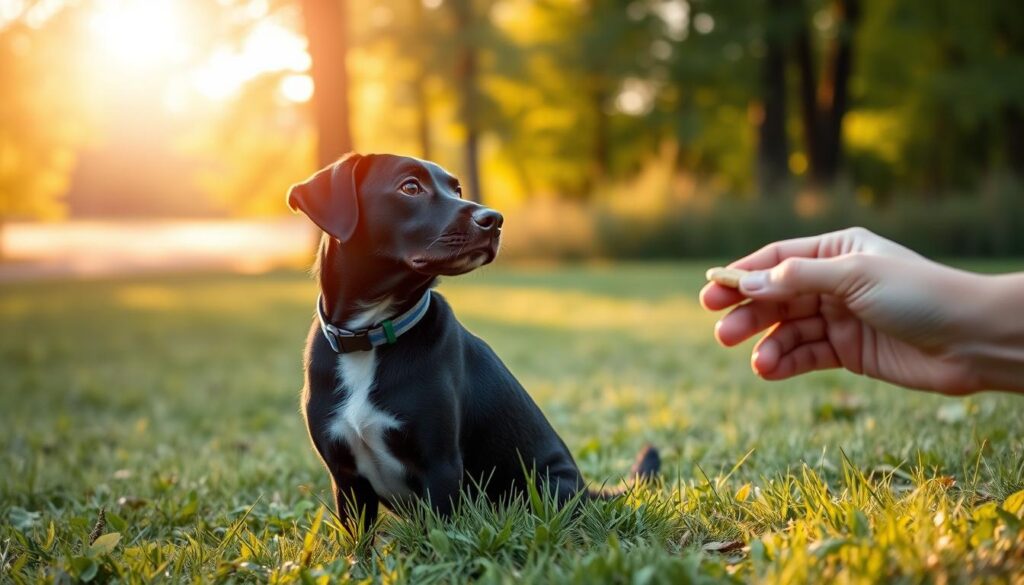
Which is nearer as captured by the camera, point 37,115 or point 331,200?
point 331,200

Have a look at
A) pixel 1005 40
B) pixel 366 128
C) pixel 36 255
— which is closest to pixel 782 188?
pixel 1005 40

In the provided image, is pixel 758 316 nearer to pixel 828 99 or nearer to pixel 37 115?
pixel 37 115

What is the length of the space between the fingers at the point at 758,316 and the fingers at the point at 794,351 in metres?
0.04

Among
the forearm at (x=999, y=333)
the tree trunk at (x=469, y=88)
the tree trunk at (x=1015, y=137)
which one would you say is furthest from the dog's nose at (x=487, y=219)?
the tree trunk at (x=1015, y=137)

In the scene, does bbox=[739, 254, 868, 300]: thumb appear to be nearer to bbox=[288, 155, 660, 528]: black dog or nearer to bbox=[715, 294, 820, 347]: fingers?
bbox=[715, 294, 820, 347]: fingers

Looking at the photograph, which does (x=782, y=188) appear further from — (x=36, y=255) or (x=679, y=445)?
(x=36, y=255)

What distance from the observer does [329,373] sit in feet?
8.86

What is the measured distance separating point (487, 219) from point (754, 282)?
2.78ft

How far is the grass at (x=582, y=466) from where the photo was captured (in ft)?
7.22

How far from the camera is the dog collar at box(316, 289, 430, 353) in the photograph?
105 inches

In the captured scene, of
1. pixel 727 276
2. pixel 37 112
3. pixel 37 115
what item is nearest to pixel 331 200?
pixel 727 276

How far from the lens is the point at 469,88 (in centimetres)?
2558

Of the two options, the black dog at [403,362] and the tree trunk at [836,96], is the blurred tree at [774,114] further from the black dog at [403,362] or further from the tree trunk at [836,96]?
the black dog at [403,362]

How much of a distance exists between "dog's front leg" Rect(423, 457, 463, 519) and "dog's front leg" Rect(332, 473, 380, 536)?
27cm
